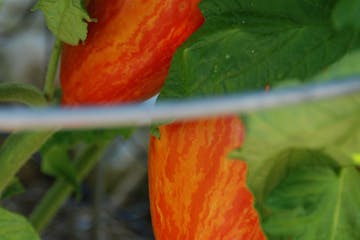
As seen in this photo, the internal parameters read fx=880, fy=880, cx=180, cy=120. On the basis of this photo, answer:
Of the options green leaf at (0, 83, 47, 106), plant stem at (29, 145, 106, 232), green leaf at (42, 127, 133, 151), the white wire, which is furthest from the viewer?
plant stem at (29, 145, 106, 232)

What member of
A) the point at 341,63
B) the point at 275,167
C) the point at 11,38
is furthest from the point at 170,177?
the point at 11,38

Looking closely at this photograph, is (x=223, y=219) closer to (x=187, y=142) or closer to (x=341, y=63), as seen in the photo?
(x=187, y=142)

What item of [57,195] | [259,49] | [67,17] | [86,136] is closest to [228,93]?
[259,49]

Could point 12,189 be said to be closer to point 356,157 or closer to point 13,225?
point 13,225

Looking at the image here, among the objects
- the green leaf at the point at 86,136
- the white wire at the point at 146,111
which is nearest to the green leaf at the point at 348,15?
the white wire at the point at 146,111

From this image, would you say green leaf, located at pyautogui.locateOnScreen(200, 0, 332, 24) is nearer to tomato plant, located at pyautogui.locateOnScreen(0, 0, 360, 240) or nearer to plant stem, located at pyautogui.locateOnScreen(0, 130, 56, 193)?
tomato plant, located at pyautogui.locateOnScreen(0, 0, 360, 240)

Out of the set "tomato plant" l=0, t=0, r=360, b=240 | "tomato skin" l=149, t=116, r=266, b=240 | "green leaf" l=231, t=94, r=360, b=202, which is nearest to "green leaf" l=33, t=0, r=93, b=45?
"tomato plant" l=0, t=0, r=360, b=240

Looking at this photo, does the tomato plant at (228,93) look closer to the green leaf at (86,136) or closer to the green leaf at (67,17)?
the green leaf at (67,17)
